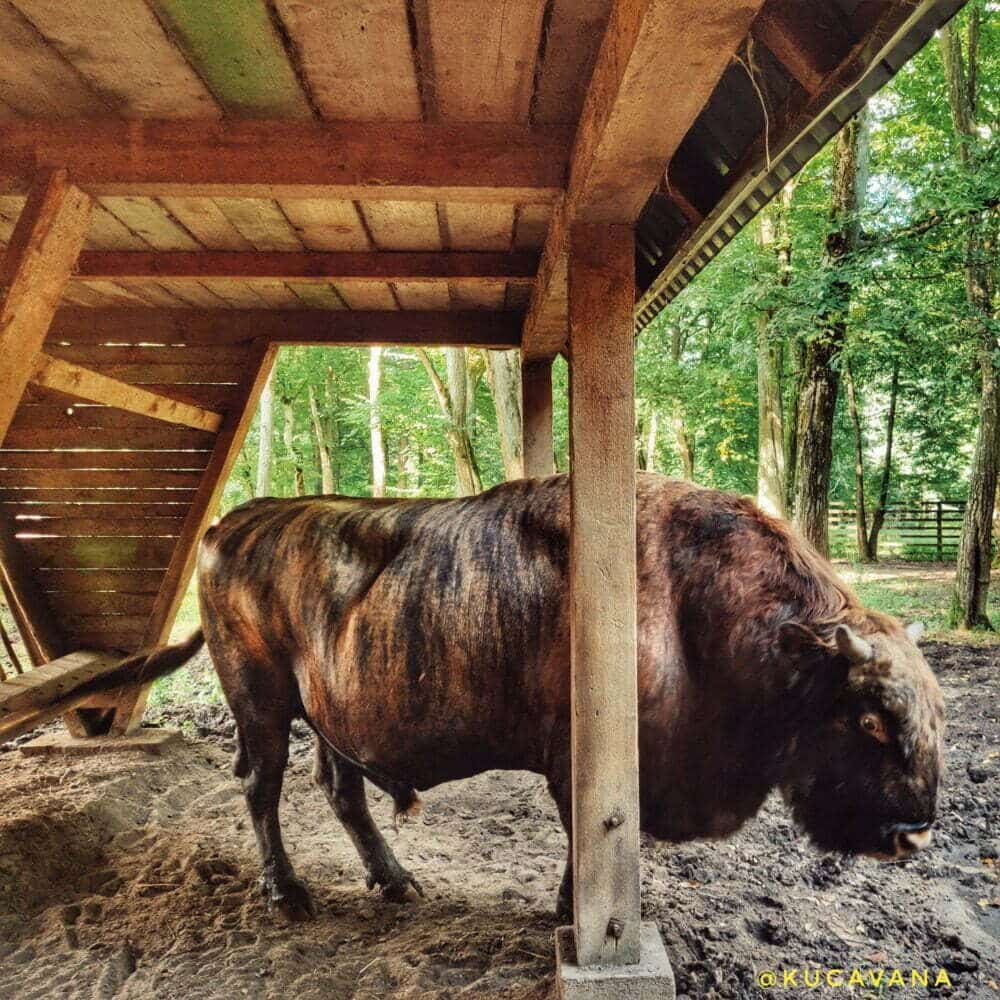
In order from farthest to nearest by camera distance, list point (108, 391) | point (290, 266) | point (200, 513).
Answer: point (200, 513) → point (290, 266) → point (108, 391)

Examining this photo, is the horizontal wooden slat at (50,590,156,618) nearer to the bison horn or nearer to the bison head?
the bison head

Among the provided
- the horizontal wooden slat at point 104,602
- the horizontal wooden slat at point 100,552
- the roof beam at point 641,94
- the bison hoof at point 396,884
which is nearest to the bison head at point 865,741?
the roof beam at point 641,94

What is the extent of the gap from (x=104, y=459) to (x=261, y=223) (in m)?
2.84

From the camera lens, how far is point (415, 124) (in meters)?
2.48

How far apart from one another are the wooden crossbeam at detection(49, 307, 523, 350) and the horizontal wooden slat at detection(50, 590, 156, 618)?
6.50ft

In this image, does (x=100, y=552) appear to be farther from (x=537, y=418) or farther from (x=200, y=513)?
(x=537, y=418)

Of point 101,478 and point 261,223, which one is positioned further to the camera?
point 101,478

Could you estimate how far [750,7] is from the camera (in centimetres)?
147

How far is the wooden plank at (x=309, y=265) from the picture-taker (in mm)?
3982

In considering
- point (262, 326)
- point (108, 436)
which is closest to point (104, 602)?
point (108, 436)

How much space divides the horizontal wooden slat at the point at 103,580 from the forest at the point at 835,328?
4141 millimetres

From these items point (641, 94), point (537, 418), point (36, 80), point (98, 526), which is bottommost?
point (98, 526)

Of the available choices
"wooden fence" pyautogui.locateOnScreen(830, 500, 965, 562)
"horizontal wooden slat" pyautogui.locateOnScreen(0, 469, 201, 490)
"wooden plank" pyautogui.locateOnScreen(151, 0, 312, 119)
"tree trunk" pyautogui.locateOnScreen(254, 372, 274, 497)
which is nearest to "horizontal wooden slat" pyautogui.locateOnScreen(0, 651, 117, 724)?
"horizontal wooden slat" pyautogui.locateOnScreen(0, 469, 201, 490)

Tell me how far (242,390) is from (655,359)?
12.6 m
